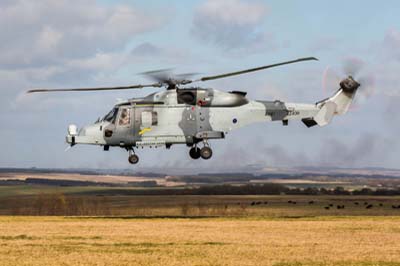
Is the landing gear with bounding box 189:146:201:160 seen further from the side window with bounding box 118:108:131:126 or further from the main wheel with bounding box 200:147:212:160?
the side window with bounding box 118:108:131:126

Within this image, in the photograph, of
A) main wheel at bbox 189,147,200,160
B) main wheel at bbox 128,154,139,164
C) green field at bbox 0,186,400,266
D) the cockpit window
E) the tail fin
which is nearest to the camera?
green field at bbox 0,186,400,266

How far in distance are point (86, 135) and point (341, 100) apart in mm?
14218

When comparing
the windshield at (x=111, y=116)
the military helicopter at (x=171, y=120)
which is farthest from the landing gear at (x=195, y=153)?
the windshield at (x=111, y=116)

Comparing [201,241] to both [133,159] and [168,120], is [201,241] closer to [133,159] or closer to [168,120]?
[133,159]

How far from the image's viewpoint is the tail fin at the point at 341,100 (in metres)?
39.4

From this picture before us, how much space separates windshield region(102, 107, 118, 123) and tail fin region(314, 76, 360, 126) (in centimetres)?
1100

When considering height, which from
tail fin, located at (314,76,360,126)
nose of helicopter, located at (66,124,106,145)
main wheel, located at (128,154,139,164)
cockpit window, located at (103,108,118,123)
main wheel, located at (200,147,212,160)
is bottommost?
main wheel, located at (128,154,139,164)

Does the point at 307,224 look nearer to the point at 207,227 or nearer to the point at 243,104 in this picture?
the point at 207,227

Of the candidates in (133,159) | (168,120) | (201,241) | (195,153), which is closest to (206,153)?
(195,153)

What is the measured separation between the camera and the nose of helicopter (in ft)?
119

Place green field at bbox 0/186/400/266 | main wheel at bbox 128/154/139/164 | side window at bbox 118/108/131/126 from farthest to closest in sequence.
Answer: side window at bbox 118/108/131/126 < main wheel at bbox 128/154/139/164 < green field at bbox 0/186/400/266

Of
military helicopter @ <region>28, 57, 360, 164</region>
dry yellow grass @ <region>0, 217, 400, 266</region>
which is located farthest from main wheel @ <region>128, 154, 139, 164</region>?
dry yellow grass @ <region>0, 217, 400, 266</region>

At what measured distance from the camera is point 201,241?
40.1 m

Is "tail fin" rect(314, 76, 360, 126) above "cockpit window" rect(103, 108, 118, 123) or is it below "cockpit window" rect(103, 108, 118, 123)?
above
